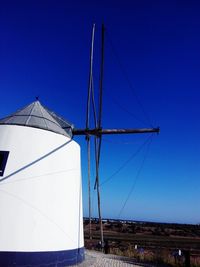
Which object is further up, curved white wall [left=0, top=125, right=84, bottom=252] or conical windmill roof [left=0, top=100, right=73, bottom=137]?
conical windmill roof [left=0, top=100, right=73, bottom=137]

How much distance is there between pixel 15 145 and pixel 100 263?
5690 millimetres

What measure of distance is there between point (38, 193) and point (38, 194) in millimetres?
34

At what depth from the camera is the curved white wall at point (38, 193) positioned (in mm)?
10680

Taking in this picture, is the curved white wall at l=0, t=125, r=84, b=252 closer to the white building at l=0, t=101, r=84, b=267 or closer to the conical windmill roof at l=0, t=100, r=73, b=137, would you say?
the white building at l=0, t=101, r=84, b=267

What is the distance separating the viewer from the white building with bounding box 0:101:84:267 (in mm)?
10609

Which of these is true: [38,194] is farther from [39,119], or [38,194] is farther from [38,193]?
[39,119]

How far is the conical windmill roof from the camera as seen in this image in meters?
12.4

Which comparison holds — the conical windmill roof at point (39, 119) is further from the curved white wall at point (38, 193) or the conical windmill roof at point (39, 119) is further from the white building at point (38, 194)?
the curved white wall at point (38, 193)

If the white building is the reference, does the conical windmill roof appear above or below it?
above

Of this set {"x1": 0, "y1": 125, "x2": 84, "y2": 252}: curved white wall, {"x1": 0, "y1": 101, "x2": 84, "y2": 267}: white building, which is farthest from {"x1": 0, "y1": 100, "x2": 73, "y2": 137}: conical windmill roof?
{"x1": 0, "y1": 125, "x2": 84, "y2": 252}: curved white wall

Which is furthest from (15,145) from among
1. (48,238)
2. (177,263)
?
(177,263)

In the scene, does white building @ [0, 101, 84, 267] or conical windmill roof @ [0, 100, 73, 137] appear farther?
conical windmill roof @ [0, 100, 73, 137]

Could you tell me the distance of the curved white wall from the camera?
10680mm

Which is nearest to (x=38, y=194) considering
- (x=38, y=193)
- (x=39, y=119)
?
(x=38, y=193)
